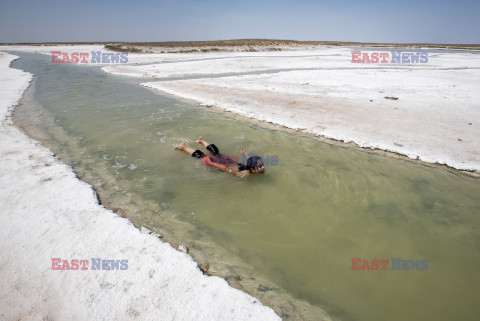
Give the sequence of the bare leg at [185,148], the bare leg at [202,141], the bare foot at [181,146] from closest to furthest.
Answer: the bare leg at [185,148]
the bare foot at [181,146]
the bare leg at [202,141]

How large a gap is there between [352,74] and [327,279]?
53.3 feet

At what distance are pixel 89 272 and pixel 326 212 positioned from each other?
3.54 metres

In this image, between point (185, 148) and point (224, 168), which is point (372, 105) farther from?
point (185, 148)

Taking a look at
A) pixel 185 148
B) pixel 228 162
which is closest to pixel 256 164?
pixel 228 162

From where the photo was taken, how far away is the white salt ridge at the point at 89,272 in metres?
2.38

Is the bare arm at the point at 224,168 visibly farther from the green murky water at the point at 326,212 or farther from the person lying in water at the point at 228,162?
the green murky water at the point at 326,212

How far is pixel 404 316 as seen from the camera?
2561 mm

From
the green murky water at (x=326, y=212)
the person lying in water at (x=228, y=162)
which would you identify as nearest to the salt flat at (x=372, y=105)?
the green murky water at (x=326, y=212)

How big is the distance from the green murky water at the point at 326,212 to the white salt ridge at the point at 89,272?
2.31ft

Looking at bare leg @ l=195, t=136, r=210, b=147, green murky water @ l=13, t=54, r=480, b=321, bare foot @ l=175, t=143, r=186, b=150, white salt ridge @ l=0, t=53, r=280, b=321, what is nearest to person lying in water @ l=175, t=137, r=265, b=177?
bare foot @ l=175, t=143, r=186, b=150

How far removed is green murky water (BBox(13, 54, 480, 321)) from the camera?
2.81 m

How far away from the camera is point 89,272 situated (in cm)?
276

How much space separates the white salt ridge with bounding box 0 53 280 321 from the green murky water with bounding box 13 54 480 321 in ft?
2.31

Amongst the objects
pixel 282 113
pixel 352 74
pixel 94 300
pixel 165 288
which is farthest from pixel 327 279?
pixel 352 74
